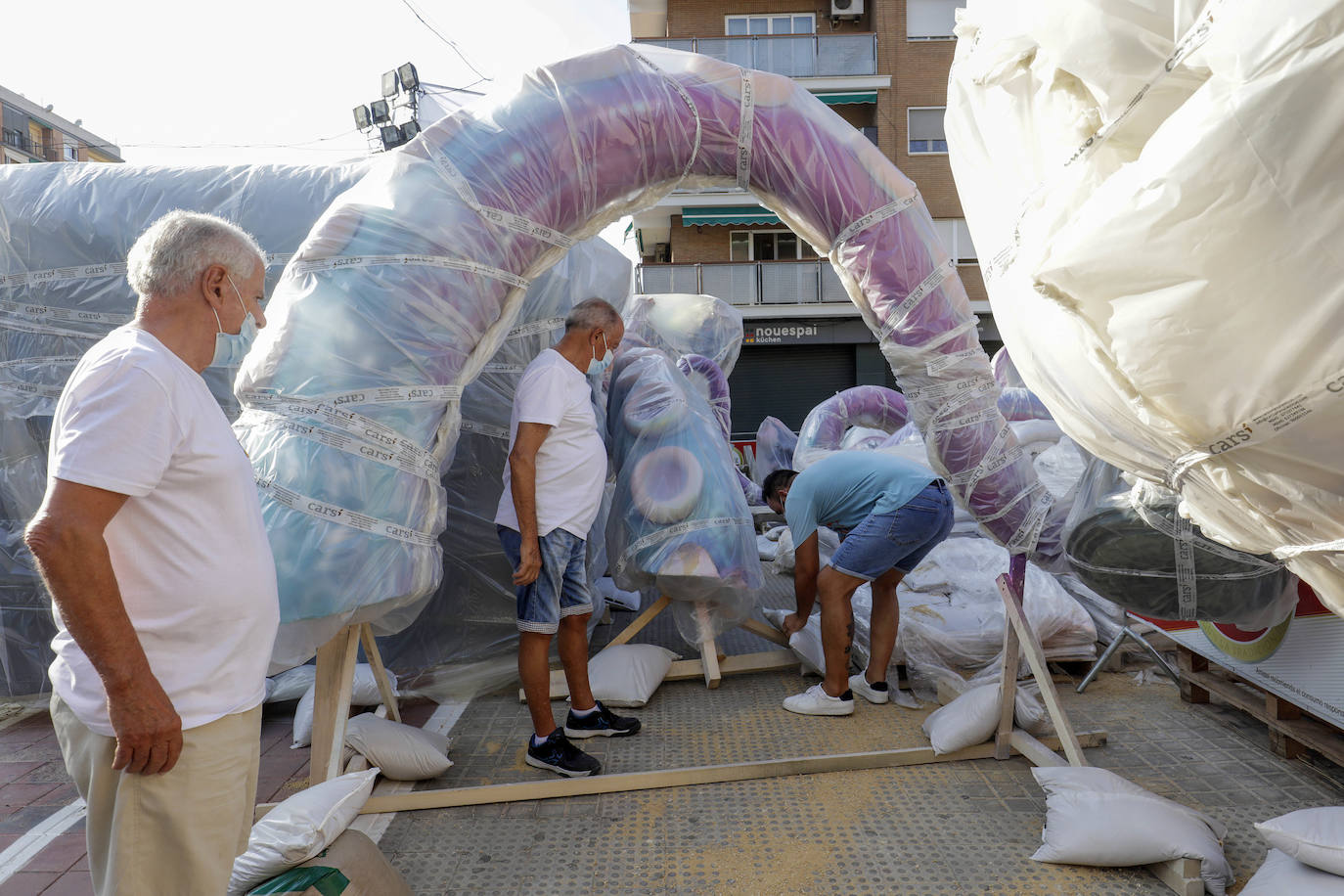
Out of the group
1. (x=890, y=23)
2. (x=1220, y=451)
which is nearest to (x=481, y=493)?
(x=1220, y=451)

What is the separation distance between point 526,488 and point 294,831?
1.47 meters

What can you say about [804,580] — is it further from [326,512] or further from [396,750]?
[326,512]

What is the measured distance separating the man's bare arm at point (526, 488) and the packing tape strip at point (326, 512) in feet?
2.07

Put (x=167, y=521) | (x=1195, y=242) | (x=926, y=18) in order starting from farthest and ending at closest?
(x=926, y=18) < (x=167, y=521) < (x=1195, y=242)

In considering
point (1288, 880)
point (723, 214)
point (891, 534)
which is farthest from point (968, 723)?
point (723, 214)

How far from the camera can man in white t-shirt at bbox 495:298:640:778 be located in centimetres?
348

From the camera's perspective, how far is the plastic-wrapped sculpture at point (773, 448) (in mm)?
12688

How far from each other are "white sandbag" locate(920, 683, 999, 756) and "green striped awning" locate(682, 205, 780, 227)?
58.9 ft

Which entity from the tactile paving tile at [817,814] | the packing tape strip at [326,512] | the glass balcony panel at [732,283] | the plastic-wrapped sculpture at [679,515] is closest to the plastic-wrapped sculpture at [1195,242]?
the tactile paving tile at [817,814]

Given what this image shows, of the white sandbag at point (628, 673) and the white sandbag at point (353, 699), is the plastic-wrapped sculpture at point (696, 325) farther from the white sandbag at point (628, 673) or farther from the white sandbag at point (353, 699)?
the white sandbag at point (353, 699)

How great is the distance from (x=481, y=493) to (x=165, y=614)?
3130 mm

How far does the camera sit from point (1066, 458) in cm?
710

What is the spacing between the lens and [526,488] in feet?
11.4

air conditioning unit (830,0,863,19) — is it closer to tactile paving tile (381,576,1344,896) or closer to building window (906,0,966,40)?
building window (906,0,966,40)
